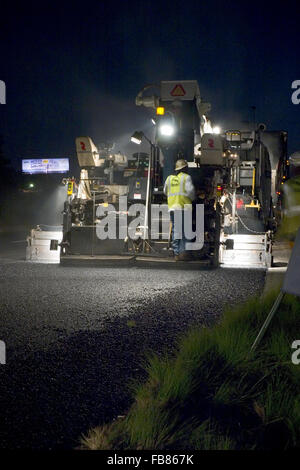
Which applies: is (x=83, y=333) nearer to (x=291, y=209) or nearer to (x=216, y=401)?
(x=216, y=401)

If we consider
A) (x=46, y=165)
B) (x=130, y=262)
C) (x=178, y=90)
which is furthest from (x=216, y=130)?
(x=46, y=165)

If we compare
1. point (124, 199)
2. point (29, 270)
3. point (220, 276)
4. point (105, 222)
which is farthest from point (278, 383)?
point (124, 199)

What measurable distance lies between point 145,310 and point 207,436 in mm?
3606

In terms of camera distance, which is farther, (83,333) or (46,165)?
(46,165)

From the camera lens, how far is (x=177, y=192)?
10.4 m

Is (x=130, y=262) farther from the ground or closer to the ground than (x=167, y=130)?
closer to the ground

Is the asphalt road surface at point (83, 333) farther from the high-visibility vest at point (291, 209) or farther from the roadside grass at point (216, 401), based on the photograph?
the high-visibility vest at point (291, 209)

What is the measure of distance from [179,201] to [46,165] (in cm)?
5758

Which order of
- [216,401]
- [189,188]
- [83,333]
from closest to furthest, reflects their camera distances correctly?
[216,401] < [83,333] < [189,188]

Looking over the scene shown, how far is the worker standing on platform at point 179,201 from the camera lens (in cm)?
1039

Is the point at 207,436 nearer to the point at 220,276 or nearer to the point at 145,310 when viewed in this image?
the point at 145,310

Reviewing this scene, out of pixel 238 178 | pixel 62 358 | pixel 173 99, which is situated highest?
pixel 173 99

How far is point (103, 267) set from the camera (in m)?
10.6

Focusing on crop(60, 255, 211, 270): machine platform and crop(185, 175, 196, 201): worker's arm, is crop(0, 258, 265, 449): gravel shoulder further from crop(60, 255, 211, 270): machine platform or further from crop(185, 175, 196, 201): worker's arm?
crop(185, 175, 196, 201): worker's arm
